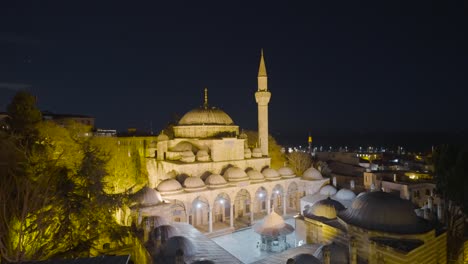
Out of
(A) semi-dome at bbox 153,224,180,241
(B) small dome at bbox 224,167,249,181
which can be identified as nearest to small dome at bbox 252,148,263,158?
(B) small dome at bbox 224,167,249,181

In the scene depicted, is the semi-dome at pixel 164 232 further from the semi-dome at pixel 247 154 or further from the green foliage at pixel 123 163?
the semi-dome at pixel 247 154

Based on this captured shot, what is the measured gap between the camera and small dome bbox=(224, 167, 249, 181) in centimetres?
2292

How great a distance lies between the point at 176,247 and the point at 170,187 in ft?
23.5

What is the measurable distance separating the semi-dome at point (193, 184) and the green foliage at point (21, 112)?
43.2 ft

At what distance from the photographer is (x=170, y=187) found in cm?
2028

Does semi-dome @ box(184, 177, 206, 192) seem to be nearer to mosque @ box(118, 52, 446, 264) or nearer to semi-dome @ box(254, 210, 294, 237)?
mosque @ box(118, 52, 446, 264)

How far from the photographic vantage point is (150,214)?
18469 mm

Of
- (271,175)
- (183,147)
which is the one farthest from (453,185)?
(183,147)

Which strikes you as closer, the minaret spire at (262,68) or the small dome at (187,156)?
the small dome at (187,156)

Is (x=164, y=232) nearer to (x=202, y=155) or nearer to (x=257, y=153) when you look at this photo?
(x=202, y=155)

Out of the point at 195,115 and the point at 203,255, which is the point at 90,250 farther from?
the point at 195,115

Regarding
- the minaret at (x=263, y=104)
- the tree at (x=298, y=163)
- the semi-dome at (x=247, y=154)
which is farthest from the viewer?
the tree at (x=298, y=163)

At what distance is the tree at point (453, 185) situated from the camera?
45.4 ft

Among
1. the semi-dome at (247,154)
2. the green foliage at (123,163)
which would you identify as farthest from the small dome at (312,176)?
the green foliage at (123,163)
